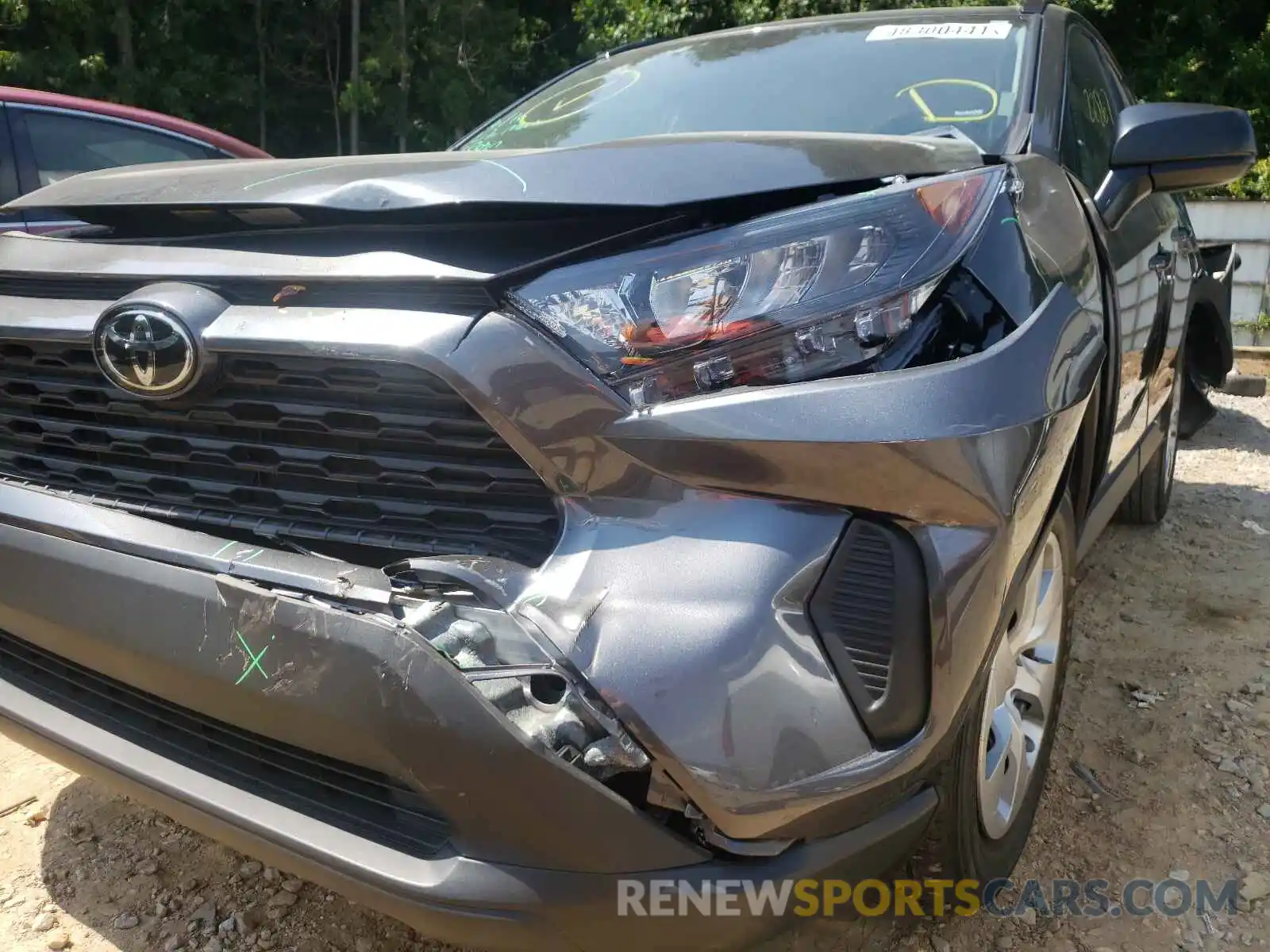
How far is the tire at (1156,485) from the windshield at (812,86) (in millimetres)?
1679

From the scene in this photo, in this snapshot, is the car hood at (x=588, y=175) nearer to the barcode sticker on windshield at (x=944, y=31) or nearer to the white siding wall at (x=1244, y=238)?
the barcode sticker on windshield at (x=944, y=31)

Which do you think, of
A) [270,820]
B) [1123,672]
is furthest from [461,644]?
[1123,672]

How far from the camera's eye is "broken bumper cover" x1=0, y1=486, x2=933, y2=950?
115 cm

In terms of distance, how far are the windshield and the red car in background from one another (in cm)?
228

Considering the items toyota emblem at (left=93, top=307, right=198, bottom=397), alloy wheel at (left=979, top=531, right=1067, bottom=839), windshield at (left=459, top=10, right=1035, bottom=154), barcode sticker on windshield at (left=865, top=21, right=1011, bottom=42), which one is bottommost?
alloy wheel at (left=979, top=531, right=1067, bottom=839)

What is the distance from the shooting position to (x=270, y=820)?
134cm

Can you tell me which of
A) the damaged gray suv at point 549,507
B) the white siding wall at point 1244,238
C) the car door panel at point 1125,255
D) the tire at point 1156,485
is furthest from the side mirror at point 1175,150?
the white siding wall at point 1244,238

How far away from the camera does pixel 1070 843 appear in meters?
2.03

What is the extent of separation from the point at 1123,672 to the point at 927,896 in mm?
1448

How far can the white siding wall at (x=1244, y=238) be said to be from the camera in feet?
25.4

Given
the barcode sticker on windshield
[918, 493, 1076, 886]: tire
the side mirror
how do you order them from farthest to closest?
1. the barcode sticker on windshield
2. the side mirror
3. [918, 493, 1076, 886]: tire

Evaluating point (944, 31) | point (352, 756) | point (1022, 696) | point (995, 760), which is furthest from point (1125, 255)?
point (352, 756)

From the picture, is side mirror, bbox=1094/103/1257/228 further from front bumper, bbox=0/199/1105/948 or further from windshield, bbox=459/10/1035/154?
front bumper, bbox=0/199/1105/948

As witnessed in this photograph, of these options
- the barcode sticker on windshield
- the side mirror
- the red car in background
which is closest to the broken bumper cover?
the side mirror
